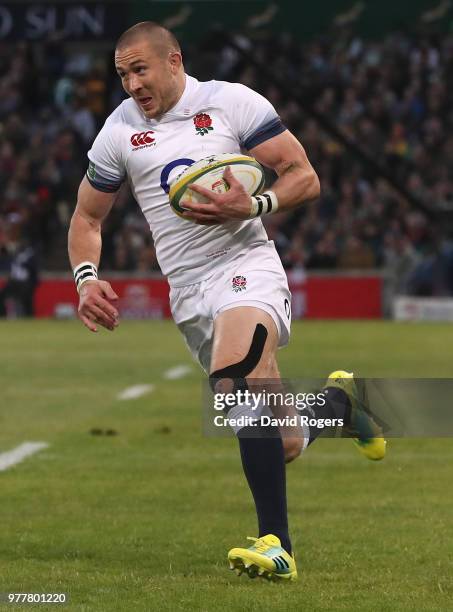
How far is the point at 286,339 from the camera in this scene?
270 inches

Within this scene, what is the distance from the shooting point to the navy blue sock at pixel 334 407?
734 centimetres

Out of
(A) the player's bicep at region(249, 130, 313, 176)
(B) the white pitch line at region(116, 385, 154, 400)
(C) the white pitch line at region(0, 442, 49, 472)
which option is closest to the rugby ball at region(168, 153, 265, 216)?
(A) the player's bicep at region(249, 130, 313, 176)

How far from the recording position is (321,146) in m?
32.8

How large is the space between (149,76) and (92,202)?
2.33 ft

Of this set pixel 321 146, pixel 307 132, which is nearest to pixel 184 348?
pixel 321 146

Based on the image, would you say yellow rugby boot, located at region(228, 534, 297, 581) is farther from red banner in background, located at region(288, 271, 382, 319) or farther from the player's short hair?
red banner in background, located at region(288, 271, 382, 319)

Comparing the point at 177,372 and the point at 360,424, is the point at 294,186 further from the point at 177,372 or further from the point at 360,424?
the point at 177,372

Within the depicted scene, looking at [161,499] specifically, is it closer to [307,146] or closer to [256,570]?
[256,570]

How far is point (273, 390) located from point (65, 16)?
2780cm

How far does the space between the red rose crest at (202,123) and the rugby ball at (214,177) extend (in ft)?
0.97

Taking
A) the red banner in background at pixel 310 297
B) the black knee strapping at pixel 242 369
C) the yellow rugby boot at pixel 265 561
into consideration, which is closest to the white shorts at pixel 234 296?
the black knee strapping at pixel 242 369

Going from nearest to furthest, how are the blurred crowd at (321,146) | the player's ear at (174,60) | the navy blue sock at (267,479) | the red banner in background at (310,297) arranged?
Answer: the navy blue sock at (267,479) < the player's ear at (174,60) < the red banner in background at (310,297) < the blurred crowd at (321,146)

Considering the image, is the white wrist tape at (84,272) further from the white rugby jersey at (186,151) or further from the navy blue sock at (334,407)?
the navy blue sock at (334,407)

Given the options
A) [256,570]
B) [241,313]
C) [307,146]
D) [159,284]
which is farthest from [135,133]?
[307,146]
